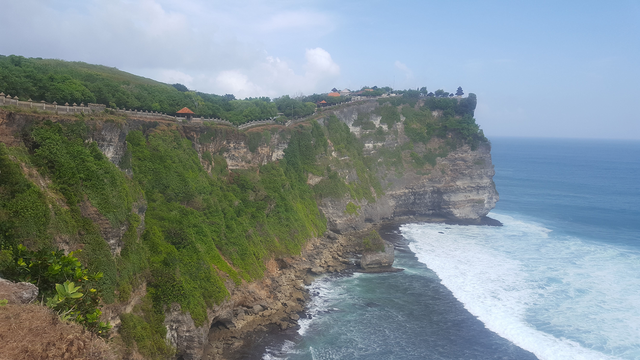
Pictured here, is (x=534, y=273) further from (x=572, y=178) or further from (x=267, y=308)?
(x=572, y=178)

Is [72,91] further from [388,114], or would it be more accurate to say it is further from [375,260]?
[388,114]

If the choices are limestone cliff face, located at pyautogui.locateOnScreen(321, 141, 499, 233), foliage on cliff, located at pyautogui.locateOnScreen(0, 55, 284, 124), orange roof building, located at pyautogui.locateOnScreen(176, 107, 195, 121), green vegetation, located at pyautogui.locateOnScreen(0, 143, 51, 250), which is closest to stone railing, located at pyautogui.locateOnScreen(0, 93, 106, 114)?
foliage on cliff, located at pyautogui.locateOnScreen(0, 55, 284, 124)

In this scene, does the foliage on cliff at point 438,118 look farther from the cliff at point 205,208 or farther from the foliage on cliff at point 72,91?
the foliage on cliff at point 72,91

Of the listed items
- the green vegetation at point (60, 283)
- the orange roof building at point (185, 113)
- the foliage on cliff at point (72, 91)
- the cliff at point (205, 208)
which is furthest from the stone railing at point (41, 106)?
the green vegetation at point (60, 283)

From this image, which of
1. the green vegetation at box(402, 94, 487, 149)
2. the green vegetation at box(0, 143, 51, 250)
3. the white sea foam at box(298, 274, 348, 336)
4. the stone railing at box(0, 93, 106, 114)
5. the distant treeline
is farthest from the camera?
the green vegetation at box(402, 94, 487, 149)

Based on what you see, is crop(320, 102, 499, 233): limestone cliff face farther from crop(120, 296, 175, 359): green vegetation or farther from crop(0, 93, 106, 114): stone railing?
crop(0, 93, 106, 114): stone railing

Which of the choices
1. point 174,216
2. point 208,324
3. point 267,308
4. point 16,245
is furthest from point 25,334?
point 267,308

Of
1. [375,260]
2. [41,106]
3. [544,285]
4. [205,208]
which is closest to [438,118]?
[375,260]
